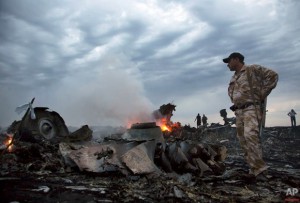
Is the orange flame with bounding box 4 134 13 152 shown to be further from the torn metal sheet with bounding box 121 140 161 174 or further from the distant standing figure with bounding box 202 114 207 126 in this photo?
the distant standing figure with bounding box 202 114 207 126

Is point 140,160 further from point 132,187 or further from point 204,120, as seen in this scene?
point 204,120

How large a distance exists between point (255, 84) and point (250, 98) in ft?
1.08

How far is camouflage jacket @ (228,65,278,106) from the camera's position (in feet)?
19.7

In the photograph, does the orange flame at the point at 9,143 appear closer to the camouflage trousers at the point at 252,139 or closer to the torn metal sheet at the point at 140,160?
the torn metal sheet at the point at 140,160

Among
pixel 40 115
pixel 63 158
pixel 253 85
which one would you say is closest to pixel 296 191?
pixel 253 85

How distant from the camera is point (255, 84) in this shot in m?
6.04

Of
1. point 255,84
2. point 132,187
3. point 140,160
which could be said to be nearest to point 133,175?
point 140,160

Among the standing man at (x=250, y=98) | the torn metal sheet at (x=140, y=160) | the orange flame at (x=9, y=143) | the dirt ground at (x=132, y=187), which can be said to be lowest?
the dirt ground at (x=132, y=187)

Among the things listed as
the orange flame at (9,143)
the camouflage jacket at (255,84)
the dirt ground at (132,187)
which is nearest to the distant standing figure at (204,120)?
the camouflage jacket at (255,84)

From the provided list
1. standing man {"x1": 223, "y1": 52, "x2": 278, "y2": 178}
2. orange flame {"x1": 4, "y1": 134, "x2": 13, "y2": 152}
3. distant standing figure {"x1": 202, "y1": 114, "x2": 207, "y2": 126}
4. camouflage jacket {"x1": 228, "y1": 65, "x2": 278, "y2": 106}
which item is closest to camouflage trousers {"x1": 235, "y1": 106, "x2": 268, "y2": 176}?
standing man {"x1": 223, "y1": 52, "x2": 278, "y2": 178}

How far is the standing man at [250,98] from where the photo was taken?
5.72m

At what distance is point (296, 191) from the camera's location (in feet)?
14.2

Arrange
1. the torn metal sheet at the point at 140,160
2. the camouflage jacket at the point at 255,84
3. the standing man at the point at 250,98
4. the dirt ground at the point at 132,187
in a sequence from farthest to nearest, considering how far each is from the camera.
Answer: the camouflage jacket at the point at 255,84 < the standing man at the point at 250,98 < the torn metal sheet at the point at 140,160 < the dirt ground at the point at 132,187

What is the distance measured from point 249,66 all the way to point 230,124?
12.6m
